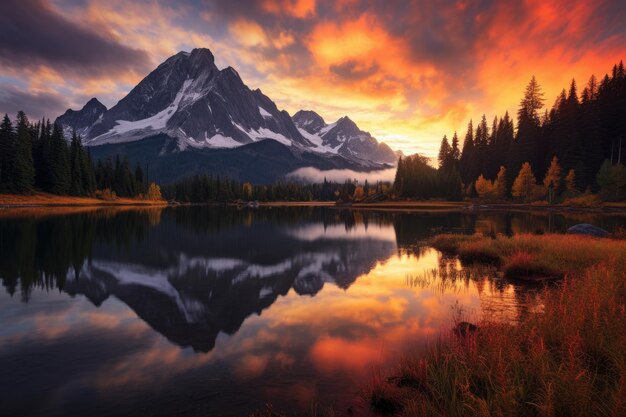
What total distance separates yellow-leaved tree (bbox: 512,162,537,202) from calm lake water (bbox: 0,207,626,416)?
94557mm

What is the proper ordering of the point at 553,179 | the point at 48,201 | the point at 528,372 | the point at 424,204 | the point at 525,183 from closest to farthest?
the point at 528,372 → the point at 553,179 → the point at 525,183 → the point at 48,201 → the point at 424,204

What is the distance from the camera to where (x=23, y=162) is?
103250mm

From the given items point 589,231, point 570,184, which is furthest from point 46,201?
point 570,184

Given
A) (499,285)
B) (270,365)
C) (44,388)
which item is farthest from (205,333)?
(499,285)

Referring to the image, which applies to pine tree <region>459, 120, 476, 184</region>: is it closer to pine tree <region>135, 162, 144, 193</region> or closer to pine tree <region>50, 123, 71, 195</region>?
pine tree <region>135, 162, 144, 193</region>

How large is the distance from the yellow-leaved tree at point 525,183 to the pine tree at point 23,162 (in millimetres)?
145218

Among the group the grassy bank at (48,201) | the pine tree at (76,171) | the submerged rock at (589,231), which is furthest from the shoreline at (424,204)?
the submerged rock at (589,231)

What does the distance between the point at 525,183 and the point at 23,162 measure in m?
147

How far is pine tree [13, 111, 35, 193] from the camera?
103 meters

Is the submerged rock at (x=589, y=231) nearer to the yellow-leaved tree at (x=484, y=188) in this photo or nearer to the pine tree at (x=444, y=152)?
the yellow-leaved tree at (x=484, y=188)

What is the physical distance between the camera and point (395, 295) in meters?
19.8

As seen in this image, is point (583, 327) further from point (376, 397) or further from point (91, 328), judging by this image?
point (91, 328)

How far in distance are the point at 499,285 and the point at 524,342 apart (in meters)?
12.0

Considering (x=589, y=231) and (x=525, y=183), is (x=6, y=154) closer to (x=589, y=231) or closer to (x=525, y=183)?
(x=589, y=231)
